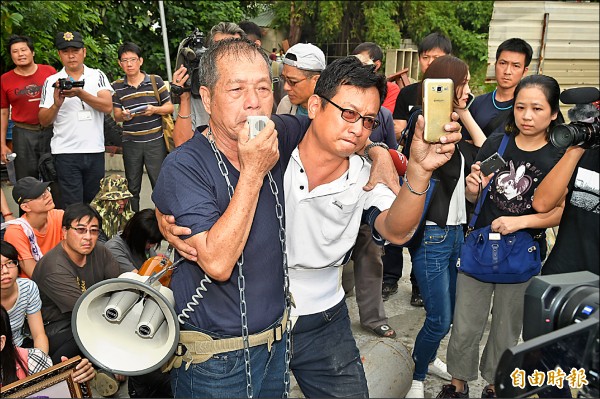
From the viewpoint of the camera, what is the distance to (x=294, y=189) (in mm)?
2594

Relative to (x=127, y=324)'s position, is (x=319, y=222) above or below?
above

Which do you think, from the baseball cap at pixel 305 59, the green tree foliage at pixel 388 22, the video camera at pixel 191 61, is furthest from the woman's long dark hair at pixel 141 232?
the green tree foliage at pixel 388 22

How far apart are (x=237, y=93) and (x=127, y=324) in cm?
100

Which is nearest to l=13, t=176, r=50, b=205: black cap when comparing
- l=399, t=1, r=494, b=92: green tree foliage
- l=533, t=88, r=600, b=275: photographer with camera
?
l=533, t=88, r=600, b=275: photographer with camera

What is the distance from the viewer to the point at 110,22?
12.1 meters

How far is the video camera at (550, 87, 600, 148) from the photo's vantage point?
2684 millimetres

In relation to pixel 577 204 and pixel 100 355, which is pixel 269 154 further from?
pixel 577 204

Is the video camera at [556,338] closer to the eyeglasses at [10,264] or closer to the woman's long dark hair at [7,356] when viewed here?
the woman's long dark hair at [7,356]

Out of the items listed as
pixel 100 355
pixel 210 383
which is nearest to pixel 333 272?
pixel 210 383

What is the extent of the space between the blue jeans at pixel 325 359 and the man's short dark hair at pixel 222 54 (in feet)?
3.49

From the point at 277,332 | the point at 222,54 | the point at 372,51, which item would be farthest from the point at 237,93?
the point at 372,51

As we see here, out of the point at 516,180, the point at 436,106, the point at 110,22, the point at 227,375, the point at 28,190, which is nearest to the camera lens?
the point at 436,106

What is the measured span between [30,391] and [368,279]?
8.26ft

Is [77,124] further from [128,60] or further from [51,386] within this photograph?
[51,386]
